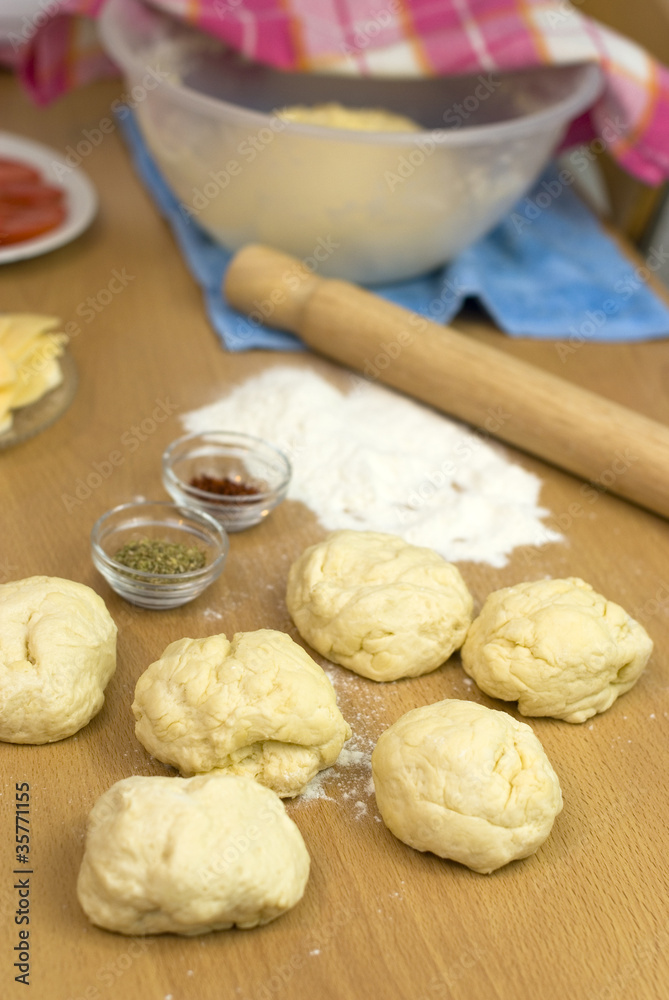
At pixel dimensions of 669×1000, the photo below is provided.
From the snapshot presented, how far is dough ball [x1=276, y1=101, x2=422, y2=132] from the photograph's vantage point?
221 cm

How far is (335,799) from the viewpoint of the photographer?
1.29 m

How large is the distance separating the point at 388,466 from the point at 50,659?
776 mm

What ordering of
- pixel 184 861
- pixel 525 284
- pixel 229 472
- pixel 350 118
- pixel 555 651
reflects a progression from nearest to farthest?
1. pixel 184 861
2. pixel 555 651
3. pixel 229 472
4. pixel 350 118
5. pixel 525 284


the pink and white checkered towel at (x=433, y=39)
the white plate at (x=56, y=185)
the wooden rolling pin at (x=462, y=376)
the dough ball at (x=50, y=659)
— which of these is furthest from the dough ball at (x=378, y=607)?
the pink and white checkered towel at (x=433, y=39)

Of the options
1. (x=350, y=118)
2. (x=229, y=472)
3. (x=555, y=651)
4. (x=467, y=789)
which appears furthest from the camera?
(x=350, y=118)

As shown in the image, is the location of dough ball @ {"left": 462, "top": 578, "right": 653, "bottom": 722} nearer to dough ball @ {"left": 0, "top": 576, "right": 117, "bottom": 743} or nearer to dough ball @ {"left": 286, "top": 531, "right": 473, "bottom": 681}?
dough ball @ {"left": 286, "top": 531, "right": 473, "bottom": 681}

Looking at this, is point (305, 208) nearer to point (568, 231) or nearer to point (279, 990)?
point (568, 231)

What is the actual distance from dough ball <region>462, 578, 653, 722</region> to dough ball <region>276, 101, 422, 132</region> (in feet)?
4.05

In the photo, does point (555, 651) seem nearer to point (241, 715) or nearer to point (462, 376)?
point (241, 715)

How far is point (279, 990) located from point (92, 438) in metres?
1.09

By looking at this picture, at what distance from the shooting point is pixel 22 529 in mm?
1631

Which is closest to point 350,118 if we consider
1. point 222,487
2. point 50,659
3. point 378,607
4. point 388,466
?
point 388,466

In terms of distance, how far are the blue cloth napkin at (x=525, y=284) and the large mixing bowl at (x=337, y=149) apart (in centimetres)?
9

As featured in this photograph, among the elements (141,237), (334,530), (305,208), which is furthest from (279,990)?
(141,237)
